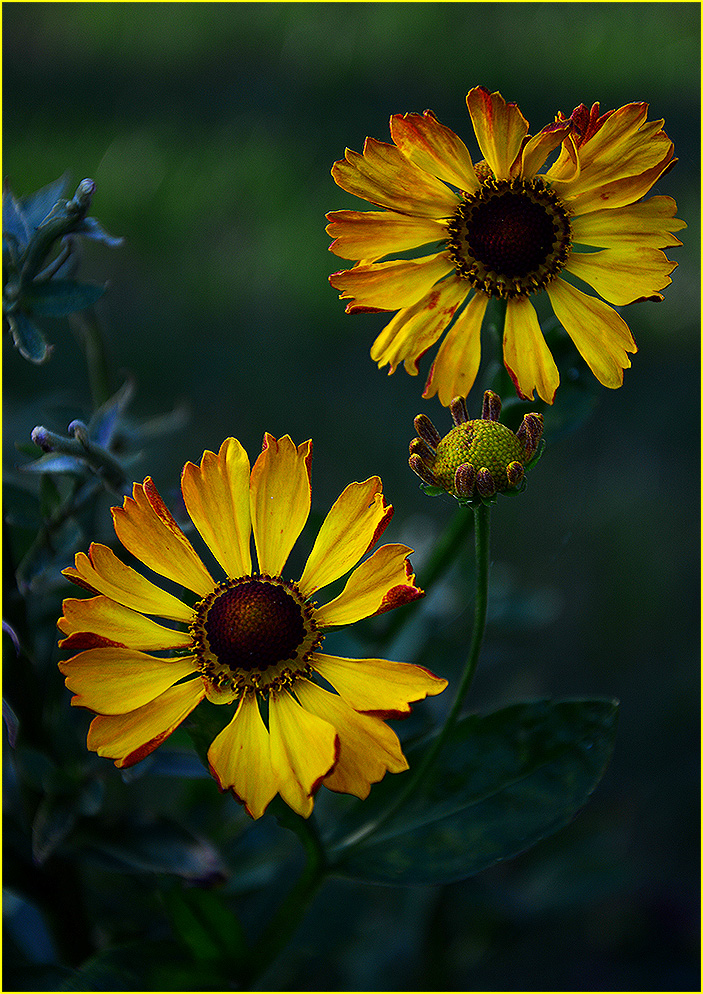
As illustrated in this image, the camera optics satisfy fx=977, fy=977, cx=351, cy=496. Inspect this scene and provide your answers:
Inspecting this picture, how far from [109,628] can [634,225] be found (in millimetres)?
361

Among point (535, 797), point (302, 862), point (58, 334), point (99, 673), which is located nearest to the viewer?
point (99, 673)

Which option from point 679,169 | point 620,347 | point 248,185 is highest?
point 679,169

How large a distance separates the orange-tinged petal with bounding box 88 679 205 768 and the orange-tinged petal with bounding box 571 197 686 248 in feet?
1.11

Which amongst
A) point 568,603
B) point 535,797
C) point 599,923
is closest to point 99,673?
point 535,797

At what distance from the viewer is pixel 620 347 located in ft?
1.77

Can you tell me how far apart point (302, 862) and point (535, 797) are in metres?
0.34

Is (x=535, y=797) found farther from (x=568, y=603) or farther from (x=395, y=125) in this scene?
(x=568, y=603)

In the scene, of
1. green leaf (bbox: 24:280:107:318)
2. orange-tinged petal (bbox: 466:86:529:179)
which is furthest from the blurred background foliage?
green leaf (bbox: 24:280:107:318)

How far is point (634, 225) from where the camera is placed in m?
0.55

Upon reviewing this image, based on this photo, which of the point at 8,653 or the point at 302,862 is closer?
the point at 8,653

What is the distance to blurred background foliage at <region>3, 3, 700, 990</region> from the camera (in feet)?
2.37

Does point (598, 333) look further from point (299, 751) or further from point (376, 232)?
point (299, 751)

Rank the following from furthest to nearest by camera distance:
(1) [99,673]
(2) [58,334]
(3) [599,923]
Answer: (2) [58,334] → (3) [599,923] → (1) [99,673]

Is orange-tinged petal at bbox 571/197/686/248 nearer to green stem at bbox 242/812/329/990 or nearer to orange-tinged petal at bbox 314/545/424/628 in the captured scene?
orange-tinged petal at bbox 314/545/424/628
